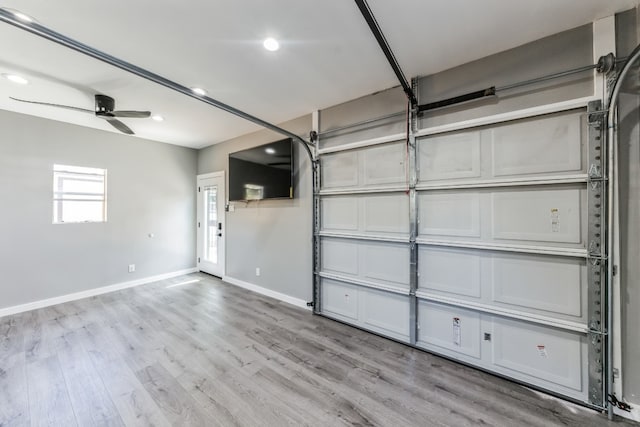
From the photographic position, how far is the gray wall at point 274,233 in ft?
11.5

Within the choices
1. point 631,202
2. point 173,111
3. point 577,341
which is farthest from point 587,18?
point 173,111

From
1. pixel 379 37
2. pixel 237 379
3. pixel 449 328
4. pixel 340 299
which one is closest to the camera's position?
pixel 379 37

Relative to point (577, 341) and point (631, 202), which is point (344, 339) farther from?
point (631, 202)

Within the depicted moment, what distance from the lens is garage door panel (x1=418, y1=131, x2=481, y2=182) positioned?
87.4 inches

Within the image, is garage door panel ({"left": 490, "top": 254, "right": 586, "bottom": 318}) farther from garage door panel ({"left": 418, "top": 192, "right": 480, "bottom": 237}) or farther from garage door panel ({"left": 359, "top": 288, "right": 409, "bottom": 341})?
garage door panel ({"left": 359, "top": 288, "right": 409, "bottom": 341})

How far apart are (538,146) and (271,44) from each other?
227 cm

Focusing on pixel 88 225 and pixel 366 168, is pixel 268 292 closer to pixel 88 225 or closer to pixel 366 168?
pixel 366 168

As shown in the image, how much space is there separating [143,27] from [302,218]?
2.48 m

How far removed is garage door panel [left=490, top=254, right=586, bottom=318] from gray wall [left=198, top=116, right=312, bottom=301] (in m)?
2.15

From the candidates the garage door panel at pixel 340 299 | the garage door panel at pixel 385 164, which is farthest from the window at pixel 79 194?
the garage door panel at pixel 385 164

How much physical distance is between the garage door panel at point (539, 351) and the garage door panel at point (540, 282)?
179 millimetres

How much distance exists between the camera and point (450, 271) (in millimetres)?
2344

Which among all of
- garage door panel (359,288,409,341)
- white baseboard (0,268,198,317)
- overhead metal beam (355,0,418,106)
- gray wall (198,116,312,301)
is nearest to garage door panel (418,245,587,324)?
garage door panel (359,288,409,341)

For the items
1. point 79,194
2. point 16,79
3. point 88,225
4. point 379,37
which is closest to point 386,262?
point 379,37
